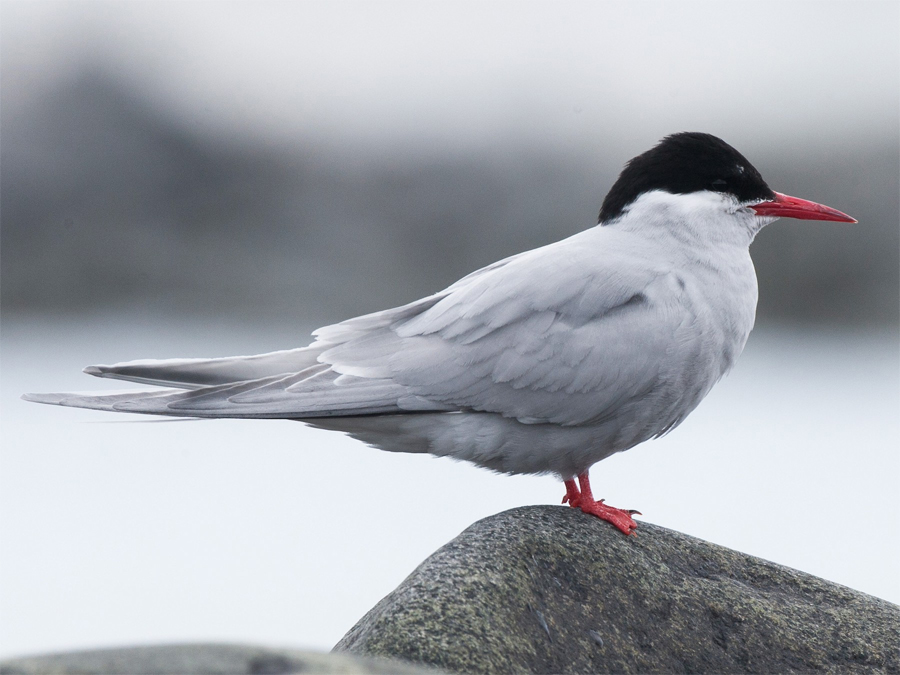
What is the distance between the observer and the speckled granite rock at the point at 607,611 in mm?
2803

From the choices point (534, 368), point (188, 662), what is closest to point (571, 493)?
point (534, 368)

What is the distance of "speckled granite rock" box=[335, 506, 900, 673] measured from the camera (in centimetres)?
280

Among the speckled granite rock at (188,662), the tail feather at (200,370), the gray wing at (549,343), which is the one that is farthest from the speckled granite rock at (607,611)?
the tail feather at (200,370)

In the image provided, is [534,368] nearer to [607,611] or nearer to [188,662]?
[607,611]

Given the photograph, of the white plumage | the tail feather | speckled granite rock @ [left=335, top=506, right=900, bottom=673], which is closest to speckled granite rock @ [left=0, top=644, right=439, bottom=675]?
speckled granite rock @ [left=335, top=506, right=900, bottom=673]

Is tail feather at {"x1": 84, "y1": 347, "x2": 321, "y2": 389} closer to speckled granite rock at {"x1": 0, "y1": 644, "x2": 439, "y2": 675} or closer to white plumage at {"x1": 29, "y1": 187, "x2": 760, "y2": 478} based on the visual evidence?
white plumage at {"x1": 29, "y1": 187, "x2": 760, "y2": 478}

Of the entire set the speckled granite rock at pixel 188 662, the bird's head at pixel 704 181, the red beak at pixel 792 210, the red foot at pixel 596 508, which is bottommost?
the red foot at pixel 596 508

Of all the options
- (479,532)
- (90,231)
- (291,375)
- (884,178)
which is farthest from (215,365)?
(884,178)

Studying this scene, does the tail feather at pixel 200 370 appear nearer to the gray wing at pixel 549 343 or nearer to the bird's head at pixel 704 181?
the gray wing at pixel 549 343

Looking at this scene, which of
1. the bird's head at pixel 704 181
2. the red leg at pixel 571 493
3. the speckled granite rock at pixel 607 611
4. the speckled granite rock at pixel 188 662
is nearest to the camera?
the speckled granite rock at pixel 188 662

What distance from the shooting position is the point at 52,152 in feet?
48.1

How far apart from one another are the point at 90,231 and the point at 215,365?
11.9m

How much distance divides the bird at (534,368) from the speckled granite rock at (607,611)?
→ 298mm

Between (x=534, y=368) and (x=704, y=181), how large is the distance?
1.11 m
